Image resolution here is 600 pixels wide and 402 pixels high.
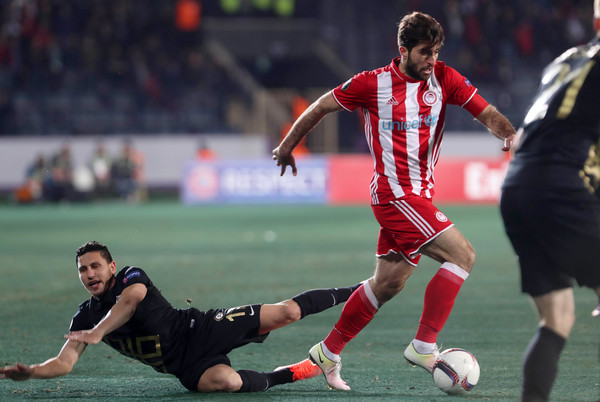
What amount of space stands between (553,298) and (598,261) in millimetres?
232

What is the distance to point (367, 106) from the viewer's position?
205 inches

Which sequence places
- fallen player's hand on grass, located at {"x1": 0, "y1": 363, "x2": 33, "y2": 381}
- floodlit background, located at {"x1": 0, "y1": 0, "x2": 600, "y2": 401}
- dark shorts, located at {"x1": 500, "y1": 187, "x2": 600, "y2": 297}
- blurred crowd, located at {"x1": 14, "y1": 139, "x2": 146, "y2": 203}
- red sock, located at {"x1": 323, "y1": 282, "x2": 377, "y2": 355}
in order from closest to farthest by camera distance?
dark shorts, located at {"x1": 500, "y1": 187, "x2": 600, "y2": 297} < fallen player's hand on grass, located at {"x1": 0, "y1": 363, "x2": 33, "y2": 381} < red sock, located at {"x1": 323, "y1": 282, "x2": 377, "y2": 355} < floodlit background, located at {"x1": 0, "y1": 0, "x2": 600, "y2": 401} < blurred crowd, located at {"x1": 14, "y1": 139, "x2": 146, "y2": 203}

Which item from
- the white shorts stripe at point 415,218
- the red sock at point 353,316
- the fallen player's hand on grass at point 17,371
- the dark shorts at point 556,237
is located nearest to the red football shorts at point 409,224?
the white shorts stripe at point 415,218

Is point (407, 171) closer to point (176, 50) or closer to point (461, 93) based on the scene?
point (461, 93)

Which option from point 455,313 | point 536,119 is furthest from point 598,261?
point 455,313

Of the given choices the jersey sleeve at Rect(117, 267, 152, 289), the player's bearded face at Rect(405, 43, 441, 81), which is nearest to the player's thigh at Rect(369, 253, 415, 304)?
the player's bearded face at Rect(405, 43, 441, 81)

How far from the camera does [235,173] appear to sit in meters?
22.6

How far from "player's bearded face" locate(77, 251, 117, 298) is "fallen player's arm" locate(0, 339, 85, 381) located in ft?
0.99

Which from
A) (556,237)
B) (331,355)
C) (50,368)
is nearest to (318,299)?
(331,355)

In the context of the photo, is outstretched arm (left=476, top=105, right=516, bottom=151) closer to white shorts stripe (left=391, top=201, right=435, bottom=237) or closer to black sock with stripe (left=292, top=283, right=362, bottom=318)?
white shorts stripe (left=391, top=201, right=435, bottom=237)

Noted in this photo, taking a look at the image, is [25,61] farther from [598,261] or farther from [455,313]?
[598,261]

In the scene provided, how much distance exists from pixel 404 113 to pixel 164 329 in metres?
1.78

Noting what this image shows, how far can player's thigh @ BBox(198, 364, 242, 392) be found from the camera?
4941 millimetres

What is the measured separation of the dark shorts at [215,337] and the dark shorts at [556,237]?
1902 mm
